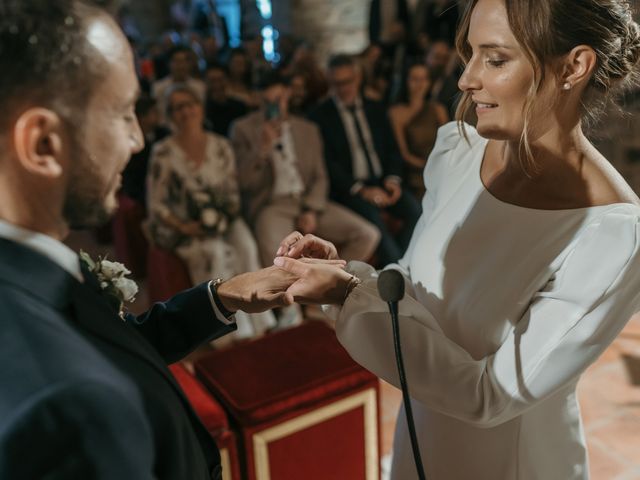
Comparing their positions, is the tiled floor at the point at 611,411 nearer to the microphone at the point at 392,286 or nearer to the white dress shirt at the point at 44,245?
the microphone at the point at 392,286

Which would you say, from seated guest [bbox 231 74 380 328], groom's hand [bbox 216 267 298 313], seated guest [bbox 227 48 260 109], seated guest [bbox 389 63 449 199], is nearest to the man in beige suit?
seated guest [bbox 231 74 380 328]

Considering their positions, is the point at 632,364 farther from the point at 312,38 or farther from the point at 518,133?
the point at 312,38

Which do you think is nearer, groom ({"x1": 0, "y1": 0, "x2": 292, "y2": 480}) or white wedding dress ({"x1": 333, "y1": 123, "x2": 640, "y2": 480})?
groom ({"x1": 0, "y1": 0, "x2": 292, "y2": 480})

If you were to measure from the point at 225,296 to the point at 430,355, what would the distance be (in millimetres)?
447

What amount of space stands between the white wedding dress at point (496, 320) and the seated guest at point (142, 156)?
3368 mm

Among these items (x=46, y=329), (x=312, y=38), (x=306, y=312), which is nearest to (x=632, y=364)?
(x=306, y=312)

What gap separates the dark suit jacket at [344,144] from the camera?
4.29 meters

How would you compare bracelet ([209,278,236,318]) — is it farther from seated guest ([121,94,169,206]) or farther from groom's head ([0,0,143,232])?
seated guest ([121,94,169,206])

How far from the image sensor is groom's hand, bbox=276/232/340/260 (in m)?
1.26

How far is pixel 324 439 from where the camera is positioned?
1.86 m

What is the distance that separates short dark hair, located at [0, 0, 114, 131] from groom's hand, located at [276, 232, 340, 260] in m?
0.65

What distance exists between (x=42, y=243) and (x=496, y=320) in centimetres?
85

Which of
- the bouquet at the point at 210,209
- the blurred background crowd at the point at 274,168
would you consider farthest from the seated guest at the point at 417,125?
the bouquet at the point at 210,209

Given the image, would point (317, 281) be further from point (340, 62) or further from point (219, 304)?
point (340, 62)
